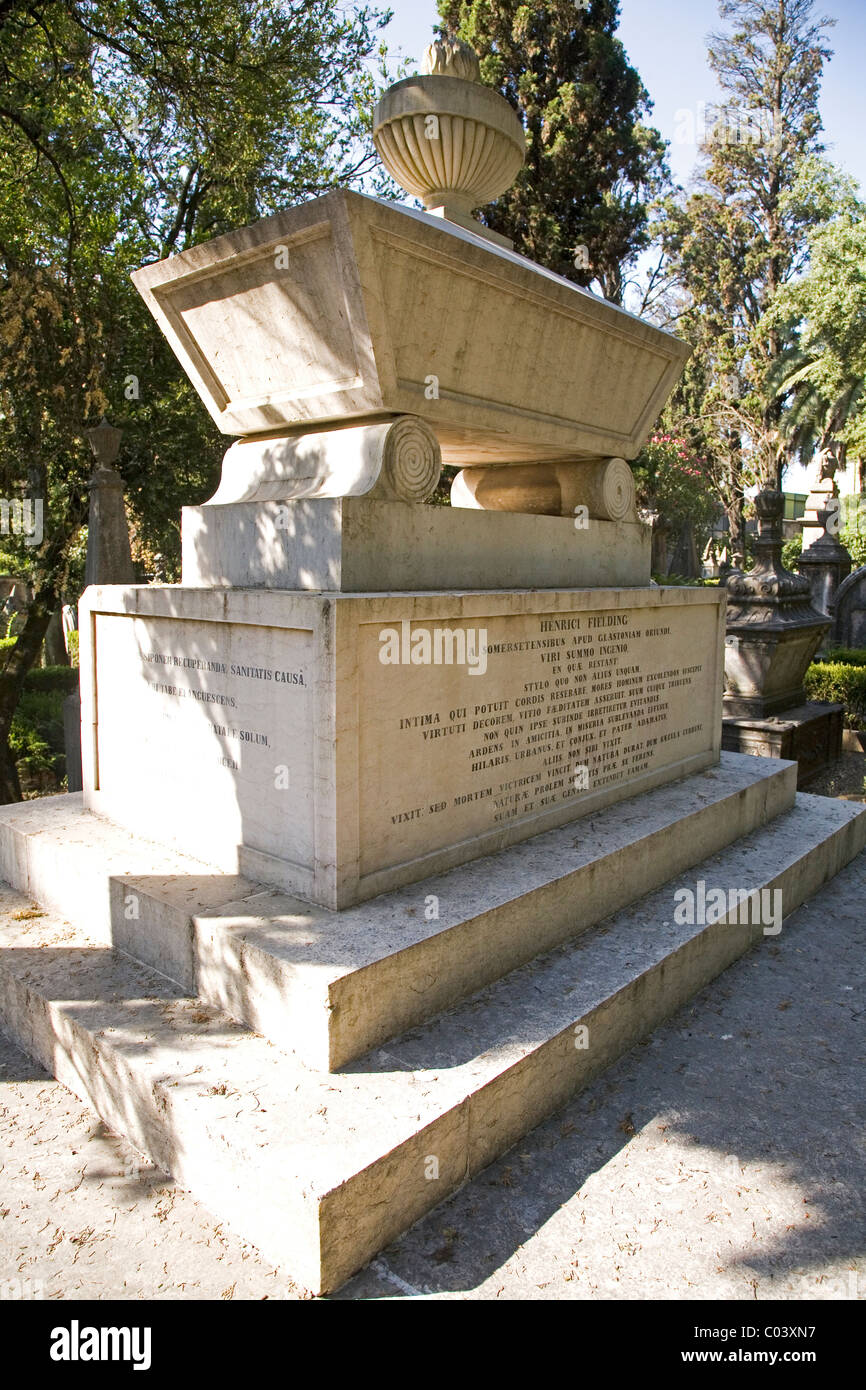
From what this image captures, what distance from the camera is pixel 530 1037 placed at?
10.1 ft

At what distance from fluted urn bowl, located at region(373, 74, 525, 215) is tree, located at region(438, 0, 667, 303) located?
40.9ft

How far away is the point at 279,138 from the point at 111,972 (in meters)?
9.97

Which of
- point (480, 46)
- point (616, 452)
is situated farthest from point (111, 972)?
point (480, 46)

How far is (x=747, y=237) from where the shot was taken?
2931cm

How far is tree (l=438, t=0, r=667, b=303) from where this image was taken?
16.4m

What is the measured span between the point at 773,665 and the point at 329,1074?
24.3 ft

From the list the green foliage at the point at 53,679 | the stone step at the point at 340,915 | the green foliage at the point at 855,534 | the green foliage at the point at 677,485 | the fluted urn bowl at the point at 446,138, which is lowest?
the stone step at the point at 340,915

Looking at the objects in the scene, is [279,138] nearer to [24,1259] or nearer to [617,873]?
[617,873]

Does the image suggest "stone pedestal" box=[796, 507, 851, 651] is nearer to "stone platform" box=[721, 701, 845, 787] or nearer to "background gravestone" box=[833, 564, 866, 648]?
"background gravestone" box=[833, 564, 866, 648]

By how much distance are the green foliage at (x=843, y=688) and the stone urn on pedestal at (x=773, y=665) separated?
1.28m

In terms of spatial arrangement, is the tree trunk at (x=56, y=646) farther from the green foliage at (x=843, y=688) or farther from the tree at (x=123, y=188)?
the green foliage at (x=843, y=688)

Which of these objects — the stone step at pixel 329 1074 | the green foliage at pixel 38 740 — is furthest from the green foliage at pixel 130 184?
the stone step at pixel 329 1074

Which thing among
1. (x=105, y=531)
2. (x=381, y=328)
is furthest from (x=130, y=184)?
(x=381, y=328)

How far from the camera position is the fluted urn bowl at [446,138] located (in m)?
4.69
